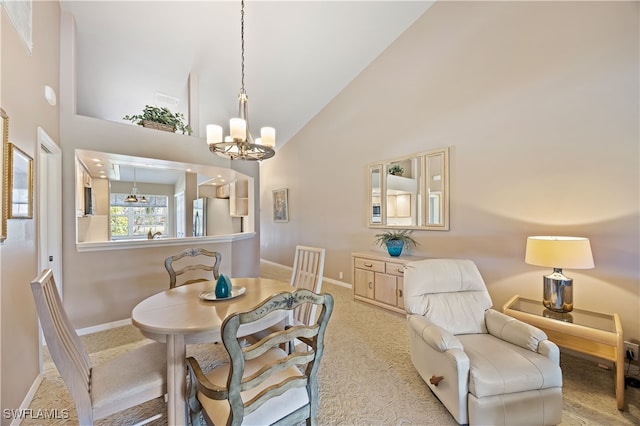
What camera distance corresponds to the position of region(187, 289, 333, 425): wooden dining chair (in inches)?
41.5

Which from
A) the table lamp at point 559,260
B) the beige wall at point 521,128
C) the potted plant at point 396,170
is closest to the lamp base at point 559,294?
the table lamp at point 559,260

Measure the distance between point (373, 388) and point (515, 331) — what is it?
1.14 meters

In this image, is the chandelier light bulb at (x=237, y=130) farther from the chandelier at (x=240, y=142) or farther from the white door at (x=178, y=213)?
the white door at (x=178, y=213)

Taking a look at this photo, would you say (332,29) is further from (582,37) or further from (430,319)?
(430,319)

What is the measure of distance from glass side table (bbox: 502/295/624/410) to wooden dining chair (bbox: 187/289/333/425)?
1979mm

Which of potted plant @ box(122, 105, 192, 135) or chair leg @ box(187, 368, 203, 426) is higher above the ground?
potted plant @ box(122, 105, 192, 135)

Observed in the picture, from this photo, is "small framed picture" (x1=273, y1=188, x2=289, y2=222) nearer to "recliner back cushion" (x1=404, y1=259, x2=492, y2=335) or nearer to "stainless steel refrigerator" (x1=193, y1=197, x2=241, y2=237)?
"stainless steel refrigerator" (x1=193, y1=197, x2=241, y2=237)

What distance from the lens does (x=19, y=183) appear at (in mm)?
1672

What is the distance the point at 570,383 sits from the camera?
213 centimetres

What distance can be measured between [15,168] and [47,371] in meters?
1.82

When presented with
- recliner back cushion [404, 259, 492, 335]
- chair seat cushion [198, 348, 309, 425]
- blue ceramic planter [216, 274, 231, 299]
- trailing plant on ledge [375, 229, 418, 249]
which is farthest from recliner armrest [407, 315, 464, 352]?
trailing plant on ledge [375, 229, 418, 249]

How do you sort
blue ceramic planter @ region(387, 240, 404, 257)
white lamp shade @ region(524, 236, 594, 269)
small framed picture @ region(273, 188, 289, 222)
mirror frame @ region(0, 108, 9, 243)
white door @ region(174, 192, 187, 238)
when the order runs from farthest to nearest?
white door @ region(174, 192, 187, 238), small framed picture @ region(273, 188, 289, 222), blue ceramic planter @ region(387, 240, 404, 257), white lamp shade @ region(524, 236, 594, 269), mirror frame @ region(0, 108, 9, 243)

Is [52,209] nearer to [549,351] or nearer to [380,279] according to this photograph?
[380,279]

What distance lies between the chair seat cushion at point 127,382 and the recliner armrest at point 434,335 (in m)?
1.68
